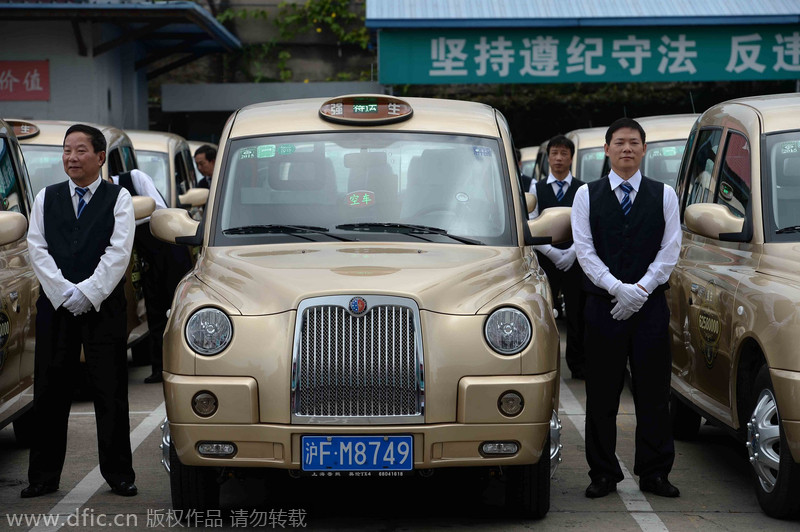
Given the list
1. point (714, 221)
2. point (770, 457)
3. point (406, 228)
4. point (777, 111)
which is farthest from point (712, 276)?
point (406, 228)

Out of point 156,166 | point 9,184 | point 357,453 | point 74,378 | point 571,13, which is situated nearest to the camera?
point 357,453

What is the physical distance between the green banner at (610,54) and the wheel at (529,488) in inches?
587

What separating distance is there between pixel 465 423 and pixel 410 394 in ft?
0.88

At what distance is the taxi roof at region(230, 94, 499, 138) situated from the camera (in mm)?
6820

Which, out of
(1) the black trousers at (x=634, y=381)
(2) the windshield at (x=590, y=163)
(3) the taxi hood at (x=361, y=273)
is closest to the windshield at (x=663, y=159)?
(2) the windshield at (x=590, y=163)

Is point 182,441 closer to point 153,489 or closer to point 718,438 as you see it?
point 153,489

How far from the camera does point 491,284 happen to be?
18.9 ft

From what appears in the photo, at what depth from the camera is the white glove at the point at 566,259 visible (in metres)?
10.2

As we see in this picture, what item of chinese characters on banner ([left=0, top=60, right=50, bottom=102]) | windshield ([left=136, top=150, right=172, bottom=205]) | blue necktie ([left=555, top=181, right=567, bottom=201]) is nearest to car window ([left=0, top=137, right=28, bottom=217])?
blue necktie ([left=555, top=181, right=567, bottom=201])

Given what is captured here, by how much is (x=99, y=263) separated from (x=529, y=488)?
242 cm

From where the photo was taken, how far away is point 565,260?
1027cm

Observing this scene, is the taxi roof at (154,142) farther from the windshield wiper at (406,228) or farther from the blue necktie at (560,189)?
the windshield wiper at (406,228)

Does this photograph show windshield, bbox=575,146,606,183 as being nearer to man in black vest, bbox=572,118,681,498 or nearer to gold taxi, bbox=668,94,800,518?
gold taxi, bbox=668,94,800,518

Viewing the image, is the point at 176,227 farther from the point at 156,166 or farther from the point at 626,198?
the point at 156,166
